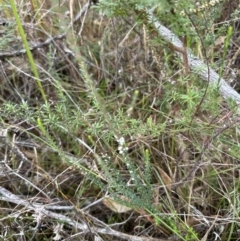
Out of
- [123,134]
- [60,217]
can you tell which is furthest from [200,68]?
[60,217]

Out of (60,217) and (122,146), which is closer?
(122,146)

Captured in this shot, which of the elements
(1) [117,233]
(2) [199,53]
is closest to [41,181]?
(1) [117,233]

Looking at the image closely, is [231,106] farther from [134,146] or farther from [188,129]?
[134,146]

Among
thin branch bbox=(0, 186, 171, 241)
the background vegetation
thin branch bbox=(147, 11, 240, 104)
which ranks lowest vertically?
thin branch bbox=(0, 186, 171, 241)

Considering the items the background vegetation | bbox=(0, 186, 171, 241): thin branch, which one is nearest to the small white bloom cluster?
the background vegetation

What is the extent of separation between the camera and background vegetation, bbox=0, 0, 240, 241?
1.11 meters

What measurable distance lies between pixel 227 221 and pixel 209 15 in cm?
53

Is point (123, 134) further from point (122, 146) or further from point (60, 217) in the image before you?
point (60, 217)

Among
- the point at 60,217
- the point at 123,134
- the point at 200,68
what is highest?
the point at 200,68

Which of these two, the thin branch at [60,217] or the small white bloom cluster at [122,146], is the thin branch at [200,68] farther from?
the thin branch at [60,217]

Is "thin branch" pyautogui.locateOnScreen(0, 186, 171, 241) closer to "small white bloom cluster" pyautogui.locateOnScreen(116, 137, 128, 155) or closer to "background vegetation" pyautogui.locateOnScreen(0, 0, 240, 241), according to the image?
"background vegetation" pyautogui.locateOnScreen(0, 0, 240, 241)

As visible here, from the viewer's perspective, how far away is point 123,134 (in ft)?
3.82

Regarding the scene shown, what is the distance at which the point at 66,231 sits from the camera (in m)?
1.25

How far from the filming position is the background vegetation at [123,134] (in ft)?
3.63
